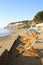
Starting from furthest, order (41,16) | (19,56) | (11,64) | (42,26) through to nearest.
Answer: (41,16), (42,26), (19,56), (11,64)

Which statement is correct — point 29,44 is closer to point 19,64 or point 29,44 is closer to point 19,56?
point 19,56

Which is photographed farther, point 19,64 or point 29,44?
point 29,44

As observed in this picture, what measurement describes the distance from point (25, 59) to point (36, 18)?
239 ft

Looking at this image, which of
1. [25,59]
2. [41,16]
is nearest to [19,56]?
[25,59]

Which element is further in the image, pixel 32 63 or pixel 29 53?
pixel 29 53

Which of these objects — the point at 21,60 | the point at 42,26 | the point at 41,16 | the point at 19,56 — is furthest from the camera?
the point at 41,16

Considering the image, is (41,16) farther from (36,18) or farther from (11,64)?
(11,64)

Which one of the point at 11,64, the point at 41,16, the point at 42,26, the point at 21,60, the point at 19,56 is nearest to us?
the point at 11,64

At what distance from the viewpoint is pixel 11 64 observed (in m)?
6.89

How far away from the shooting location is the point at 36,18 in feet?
262

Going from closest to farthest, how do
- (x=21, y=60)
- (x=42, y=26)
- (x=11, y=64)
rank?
(x=11, y=64)
(x=21, y=60)
(x=42, y=26)

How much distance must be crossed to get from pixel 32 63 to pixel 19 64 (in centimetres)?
50

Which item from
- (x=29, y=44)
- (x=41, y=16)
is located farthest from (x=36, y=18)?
(x=29, y=44)

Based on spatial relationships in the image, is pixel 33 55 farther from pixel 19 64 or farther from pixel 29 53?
pixel 19 64
